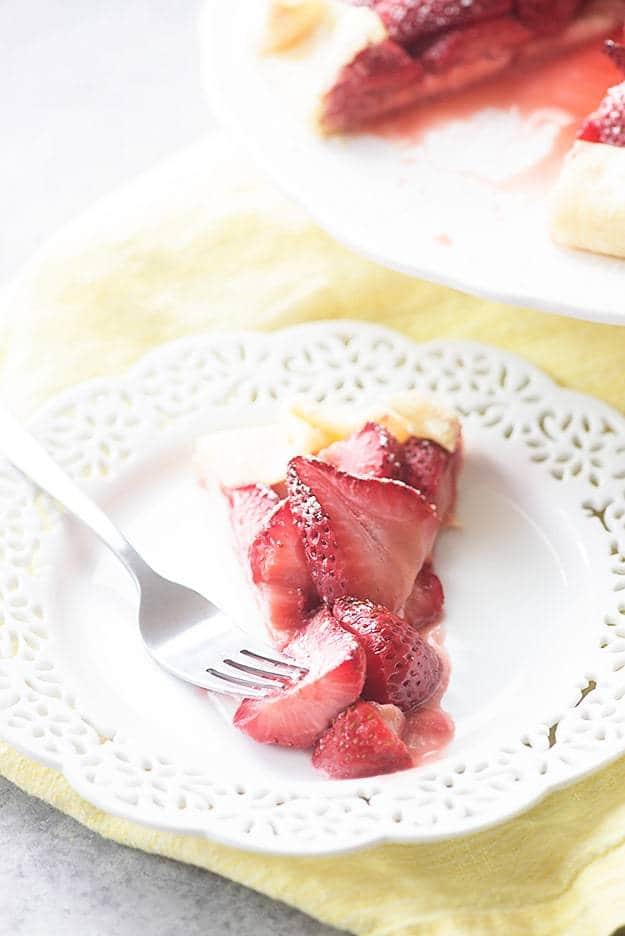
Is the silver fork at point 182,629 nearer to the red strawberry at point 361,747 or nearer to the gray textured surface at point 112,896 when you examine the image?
the red strawberry at point 361,747

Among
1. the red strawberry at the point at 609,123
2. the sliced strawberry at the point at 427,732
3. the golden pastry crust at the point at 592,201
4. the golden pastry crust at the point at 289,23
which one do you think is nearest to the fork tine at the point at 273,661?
the sliced strawberry at the point at 427,732

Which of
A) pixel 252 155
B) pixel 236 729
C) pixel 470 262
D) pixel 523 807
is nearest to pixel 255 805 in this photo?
pixel 236 729

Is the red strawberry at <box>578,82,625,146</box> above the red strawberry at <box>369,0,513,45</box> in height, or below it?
below

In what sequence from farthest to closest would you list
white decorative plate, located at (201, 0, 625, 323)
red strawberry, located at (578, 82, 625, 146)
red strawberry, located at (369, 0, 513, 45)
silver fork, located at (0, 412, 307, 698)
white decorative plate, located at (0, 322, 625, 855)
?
red strawberry, located at (369, 0, 513, 45), red strawberry, located at (578, 82, 625, 146), white decorative plate, located at (201, 0, 625, 323), silver fork, located at (0, 412, 307, 698), white decorative plate, located at (0, 322, 625, 855)

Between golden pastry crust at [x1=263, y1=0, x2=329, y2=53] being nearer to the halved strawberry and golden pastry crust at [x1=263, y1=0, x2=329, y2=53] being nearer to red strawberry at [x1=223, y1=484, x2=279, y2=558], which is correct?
red strawberry at [x1=223, y1=484, x2=279, y2=558]

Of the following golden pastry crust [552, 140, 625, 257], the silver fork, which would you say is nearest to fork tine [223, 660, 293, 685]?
the silver fork

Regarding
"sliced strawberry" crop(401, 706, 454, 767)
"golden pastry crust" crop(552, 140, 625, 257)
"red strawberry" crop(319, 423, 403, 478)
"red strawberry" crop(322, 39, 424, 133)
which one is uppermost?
"red strawberry" crop(322, 39, 424, 133)

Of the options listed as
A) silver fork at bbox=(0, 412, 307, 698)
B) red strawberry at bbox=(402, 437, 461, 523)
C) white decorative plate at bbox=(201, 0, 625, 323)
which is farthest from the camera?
white decorative plate at bbox=(201, 0, 625, 323)
